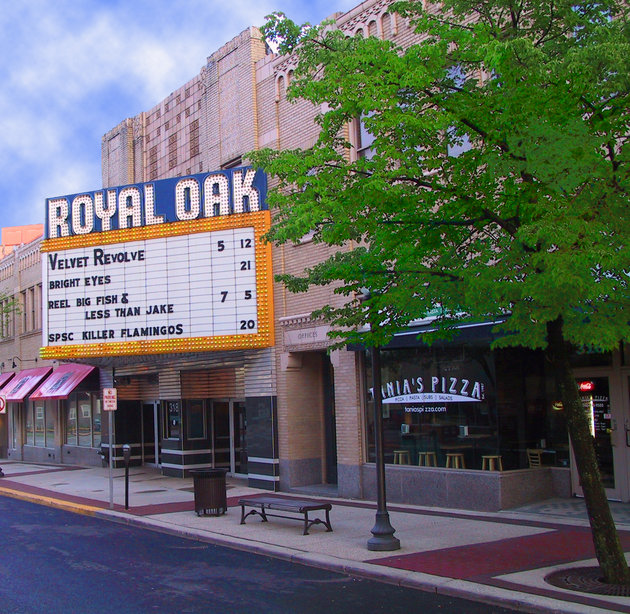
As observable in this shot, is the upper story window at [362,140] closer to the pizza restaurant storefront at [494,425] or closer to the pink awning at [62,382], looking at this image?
the pizza restaurant storefront at [494,425]

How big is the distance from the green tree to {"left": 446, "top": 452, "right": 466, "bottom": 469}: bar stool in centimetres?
556

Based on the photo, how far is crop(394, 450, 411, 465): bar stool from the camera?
16.8 meters

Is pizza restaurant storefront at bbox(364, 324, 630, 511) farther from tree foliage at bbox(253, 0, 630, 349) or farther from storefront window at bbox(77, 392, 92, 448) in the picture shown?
storefront window at bbox(77, 392, 92, 448)

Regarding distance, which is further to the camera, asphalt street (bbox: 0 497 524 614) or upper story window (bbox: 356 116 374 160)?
upper story window (bbox: 356 116 374 160)

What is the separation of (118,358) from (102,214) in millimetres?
4305

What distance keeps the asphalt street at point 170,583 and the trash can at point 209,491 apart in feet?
5.53

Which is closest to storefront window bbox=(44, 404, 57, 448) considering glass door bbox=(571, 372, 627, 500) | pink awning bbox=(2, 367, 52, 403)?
pink awning bbox=(2, 367, 52, 403)

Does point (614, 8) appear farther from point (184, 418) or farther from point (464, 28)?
point (184, 418)

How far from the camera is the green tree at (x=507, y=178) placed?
834 centimetres

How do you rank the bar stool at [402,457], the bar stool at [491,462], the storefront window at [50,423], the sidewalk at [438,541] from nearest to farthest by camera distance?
the sidewalk at [438,541], the bar stool at [491,462], the bar stool at [402,457], the storefront window at [50,423]

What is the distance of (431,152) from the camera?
32.9 ft

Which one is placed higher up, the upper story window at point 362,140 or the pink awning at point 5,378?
the upper story window at point 362,140

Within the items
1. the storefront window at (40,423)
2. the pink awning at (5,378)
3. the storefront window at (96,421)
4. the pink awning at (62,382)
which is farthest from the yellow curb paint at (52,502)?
the pink awning at (5,378)

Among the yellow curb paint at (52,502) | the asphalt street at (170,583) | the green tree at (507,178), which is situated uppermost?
the green tree at (507,178)
